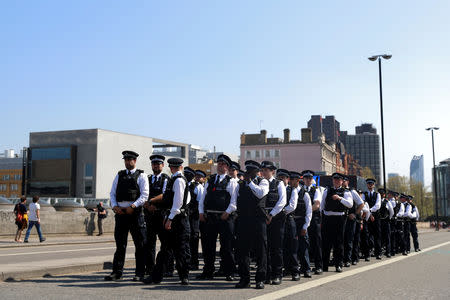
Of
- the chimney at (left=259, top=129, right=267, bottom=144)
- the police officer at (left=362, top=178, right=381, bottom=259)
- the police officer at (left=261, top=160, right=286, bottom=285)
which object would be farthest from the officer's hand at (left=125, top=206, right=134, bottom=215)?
the chimney at (left=259, top=129, right=267, bottom=144)

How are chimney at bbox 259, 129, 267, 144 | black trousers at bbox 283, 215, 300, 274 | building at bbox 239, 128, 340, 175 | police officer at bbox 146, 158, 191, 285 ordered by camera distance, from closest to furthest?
police officer at bbox 146, 158, 191, 285, black trousers at bbox 283, 215, 300, 274, building at bbox 239, 128, 340, 175, chimney at bbox 259, 129, 267, 144

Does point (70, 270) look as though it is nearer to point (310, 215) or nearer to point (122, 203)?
point (122, 203)

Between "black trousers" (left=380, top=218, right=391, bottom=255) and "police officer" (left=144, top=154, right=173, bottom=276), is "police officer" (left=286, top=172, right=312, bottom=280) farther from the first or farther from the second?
"black trousers" (left=380, top=218, right=391, bottom=255)

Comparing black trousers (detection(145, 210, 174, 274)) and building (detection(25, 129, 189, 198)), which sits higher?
building (detection(25, 129, 189, 198))

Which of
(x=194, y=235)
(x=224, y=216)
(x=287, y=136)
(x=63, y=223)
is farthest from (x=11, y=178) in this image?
(x=224, y=216)

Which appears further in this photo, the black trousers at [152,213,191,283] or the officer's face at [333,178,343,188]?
the officer's face at [333,178,343,188]

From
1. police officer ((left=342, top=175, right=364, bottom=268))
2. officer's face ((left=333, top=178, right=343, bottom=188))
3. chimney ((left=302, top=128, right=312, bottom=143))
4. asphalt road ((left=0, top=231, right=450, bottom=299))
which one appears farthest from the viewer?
chimney ((left=302, top=128, right=312, bottom=143))

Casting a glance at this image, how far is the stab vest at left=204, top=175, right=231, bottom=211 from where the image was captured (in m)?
9.15

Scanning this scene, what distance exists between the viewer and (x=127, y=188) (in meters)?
8.57

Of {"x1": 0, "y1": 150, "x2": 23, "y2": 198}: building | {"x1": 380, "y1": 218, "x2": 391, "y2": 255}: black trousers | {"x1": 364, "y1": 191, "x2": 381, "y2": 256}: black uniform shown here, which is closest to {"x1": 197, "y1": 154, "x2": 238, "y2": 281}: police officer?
{"x1": 364, "y1": 191, "x2": 381, "y2": 256}: black uniform

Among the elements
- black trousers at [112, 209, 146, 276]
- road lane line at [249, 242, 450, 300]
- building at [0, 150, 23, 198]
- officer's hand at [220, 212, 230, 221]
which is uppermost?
building at [0, 150, 23, 198]

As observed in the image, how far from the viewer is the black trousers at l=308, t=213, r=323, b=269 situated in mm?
10641

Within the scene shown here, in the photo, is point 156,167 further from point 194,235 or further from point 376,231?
point 376,231

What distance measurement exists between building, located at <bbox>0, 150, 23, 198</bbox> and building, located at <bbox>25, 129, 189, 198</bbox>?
67.1m
